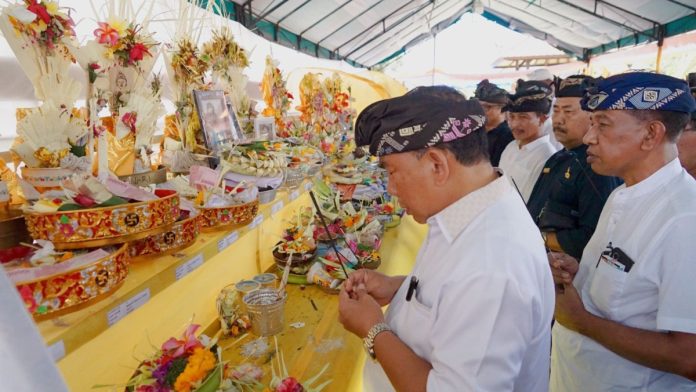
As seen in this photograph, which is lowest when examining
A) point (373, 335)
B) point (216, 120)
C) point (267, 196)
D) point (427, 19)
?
point (373, 335)

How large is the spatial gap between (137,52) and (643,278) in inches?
73.9

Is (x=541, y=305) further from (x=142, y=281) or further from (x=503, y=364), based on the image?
(x=142, y=281)

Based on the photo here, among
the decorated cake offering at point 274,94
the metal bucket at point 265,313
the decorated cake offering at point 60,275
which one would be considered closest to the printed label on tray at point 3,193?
the decorated cake offering at point 60,275

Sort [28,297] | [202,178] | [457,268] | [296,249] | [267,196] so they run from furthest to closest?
[296,249], [267,196], [202,178], [457,268], [28,297]

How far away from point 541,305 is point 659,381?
854mm

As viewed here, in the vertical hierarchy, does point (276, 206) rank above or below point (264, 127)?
below

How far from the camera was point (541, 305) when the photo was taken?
95 cm

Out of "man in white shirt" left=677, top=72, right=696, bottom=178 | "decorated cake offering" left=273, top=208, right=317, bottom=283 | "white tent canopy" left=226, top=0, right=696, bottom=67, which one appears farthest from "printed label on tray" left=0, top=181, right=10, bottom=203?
"white tent canopy" left=226, top=0, right=696, bottom=67

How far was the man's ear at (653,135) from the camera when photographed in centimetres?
144

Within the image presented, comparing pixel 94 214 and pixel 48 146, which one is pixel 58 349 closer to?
pixel 94 214

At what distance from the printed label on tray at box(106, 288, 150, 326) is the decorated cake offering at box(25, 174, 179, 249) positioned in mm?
144

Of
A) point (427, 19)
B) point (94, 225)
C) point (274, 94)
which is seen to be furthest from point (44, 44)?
point (427, 19)

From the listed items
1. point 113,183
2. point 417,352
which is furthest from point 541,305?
point 113,183

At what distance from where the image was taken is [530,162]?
3.46 meters
